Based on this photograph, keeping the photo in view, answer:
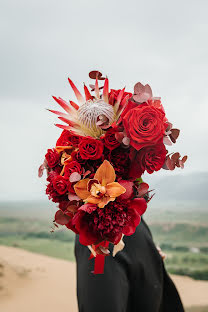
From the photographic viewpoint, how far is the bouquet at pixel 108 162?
65.4 inches

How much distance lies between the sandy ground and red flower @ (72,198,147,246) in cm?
638

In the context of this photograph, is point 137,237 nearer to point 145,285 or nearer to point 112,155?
point 145,285

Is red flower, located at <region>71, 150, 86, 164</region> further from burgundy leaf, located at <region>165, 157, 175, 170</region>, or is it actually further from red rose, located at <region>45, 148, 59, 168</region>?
burgundy leaf, located at <region>165, 157, 175, 170</region>

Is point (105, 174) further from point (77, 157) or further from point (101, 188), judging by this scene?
point (77, 157)

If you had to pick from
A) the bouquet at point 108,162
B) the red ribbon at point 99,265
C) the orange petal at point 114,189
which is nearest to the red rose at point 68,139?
the bouquet at point 108,162

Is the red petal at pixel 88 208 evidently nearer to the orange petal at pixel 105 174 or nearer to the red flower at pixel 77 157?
the orange petal at pixel 105 174

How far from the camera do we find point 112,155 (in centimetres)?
179

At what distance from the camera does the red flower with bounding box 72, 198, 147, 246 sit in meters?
1.63

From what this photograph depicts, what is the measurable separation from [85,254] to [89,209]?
0.65m

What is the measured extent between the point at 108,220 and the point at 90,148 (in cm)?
36

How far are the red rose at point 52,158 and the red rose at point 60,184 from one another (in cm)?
14

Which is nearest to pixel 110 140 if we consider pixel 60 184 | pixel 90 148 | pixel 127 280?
pixel 90 148

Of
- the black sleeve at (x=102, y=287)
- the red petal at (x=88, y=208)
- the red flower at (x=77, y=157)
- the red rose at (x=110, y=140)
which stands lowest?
the black sleeve at (x=102, y=287)

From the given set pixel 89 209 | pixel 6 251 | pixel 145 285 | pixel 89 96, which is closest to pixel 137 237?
pixel 145 285
